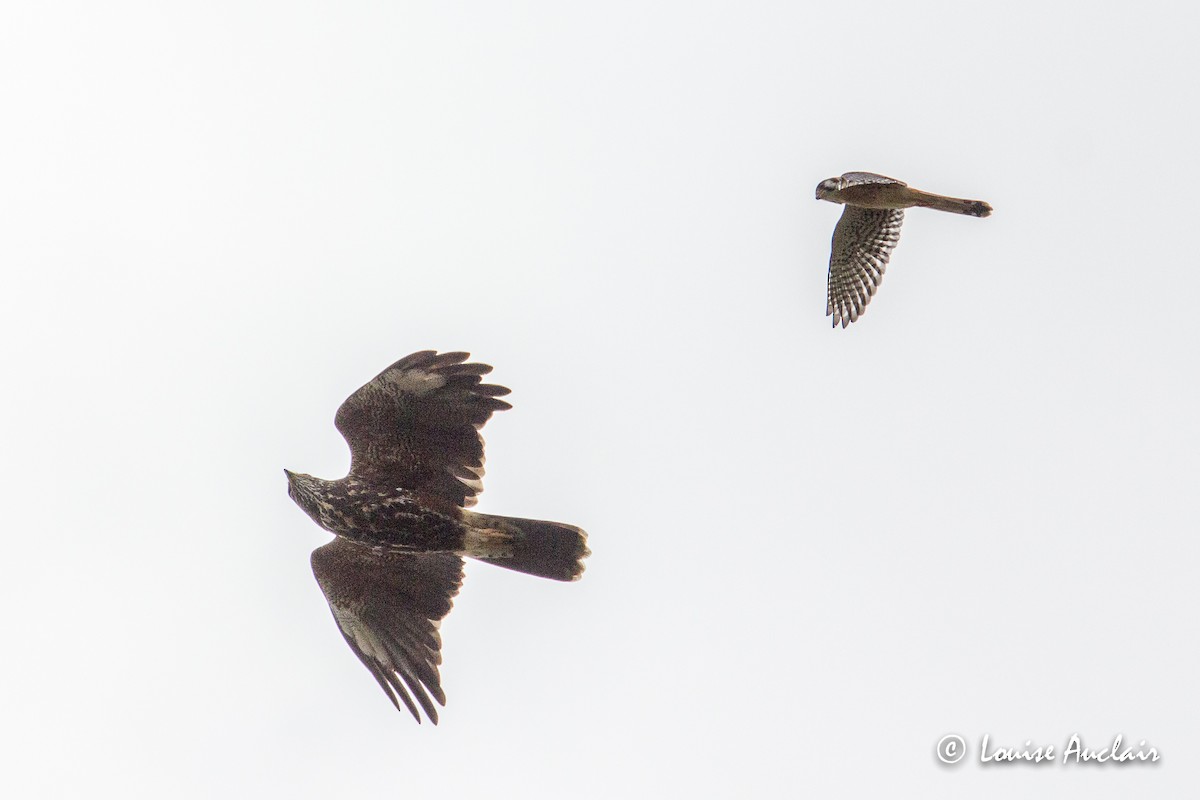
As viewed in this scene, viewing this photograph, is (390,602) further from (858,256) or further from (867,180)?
(858,256)

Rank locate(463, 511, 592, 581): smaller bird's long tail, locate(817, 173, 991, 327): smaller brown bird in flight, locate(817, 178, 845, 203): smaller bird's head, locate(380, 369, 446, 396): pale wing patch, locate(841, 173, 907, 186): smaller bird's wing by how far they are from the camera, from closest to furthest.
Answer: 1. locate(380, 369, 446, 396): pale wing patch
2. locate(463, 511, 592, 581): smaller bird's long tail
3. locate(841, 173, 907, 186): smaller bird's wing
4. locate(817, 178, 845, 203): smaller bird's head
5. locate(817, 173, 991, 327): smaller brown bird in flight

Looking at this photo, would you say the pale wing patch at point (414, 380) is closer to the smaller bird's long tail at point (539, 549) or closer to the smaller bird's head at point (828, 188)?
the smaller bird's long tail at point (539, 549)

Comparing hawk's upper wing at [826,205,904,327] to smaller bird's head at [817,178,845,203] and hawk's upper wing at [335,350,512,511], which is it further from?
hawk's upper wing at [335,350,512,511]

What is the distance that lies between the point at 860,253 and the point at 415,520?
237 inches

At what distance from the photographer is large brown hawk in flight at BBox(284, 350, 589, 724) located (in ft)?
35.7

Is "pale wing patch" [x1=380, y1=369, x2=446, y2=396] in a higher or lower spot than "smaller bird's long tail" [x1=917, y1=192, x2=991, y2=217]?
lower

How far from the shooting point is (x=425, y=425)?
10984 mm

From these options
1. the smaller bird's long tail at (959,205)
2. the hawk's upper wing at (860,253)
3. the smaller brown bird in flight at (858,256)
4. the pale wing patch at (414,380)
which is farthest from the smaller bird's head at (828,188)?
the pale wing patch at (414,380)

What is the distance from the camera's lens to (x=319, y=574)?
11.7 meters

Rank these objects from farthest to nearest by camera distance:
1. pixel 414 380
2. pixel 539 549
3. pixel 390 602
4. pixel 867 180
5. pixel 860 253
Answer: pixel 860 253, pixel 867 180, pixel 390 602, pixel 539 549, pixel 414 380

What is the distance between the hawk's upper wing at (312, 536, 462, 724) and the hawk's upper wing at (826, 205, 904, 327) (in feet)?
17.4

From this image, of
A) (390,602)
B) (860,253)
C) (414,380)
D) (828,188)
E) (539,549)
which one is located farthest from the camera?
(860,253)

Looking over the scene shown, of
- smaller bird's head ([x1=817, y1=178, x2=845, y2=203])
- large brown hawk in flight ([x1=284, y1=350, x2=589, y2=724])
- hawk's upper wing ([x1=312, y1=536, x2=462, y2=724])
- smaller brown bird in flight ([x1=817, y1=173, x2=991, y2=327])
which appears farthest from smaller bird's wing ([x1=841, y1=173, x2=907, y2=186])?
hawk's upper wing ([x1=312, y1=536, x2=462, y2=724])

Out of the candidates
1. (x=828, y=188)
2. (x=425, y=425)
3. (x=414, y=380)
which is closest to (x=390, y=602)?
(x=425, y=425)
